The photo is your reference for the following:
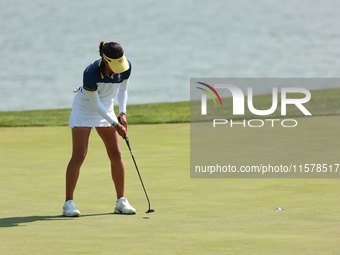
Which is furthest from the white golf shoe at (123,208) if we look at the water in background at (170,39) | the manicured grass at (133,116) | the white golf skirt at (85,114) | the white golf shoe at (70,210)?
the water in background at (170,39)

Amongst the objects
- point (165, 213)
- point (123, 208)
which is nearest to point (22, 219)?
point (123, 208)

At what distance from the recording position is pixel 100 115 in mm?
7031

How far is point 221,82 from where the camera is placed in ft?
78.6

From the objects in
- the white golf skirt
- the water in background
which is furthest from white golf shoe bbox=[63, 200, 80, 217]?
the water in background

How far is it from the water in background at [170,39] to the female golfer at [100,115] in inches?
647

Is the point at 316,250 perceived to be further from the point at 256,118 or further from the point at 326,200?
the point at 256,118

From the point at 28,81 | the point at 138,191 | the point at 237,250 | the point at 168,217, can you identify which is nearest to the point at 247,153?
the point at 138,191

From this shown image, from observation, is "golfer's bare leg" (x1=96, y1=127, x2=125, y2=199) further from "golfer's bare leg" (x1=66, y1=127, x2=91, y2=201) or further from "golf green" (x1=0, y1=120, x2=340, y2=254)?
"golf green" (x1=0, y1=120, x2=340, y2=254)

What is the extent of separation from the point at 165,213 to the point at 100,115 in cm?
105

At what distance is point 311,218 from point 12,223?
2489 millimetres

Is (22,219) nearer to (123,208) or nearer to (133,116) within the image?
(123,208)

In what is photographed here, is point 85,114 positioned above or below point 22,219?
above

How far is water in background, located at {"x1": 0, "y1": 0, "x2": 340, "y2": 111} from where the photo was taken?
979 inches

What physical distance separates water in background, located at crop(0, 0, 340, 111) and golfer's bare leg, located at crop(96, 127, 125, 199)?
1640 cm
